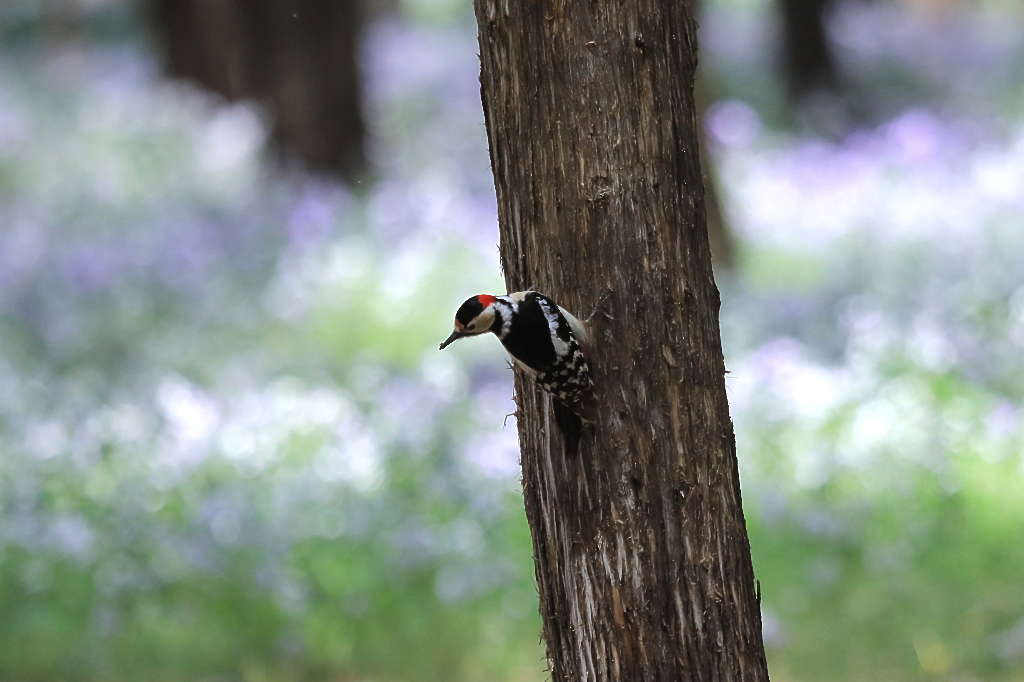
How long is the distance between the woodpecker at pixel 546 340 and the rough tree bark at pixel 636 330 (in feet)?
0.18

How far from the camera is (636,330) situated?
10.2 ft

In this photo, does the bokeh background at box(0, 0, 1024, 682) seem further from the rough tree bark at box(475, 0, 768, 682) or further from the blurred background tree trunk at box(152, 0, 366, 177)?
the rough tree bark at box(475, 0, 768, 682)

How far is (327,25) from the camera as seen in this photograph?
42.7 feet

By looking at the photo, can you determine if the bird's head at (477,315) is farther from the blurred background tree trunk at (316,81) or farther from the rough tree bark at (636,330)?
the blurred background tree trunk at (316,81)

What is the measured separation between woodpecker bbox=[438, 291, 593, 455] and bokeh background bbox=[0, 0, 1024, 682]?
2481 mm

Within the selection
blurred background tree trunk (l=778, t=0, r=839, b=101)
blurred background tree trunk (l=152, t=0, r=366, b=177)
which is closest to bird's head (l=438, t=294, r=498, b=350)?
blurred background tree trunk (l=152, t=0, r=366, b=177)

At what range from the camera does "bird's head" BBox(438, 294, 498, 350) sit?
3.13 meters

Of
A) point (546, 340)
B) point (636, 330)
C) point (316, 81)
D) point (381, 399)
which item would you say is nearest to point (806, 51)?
point (316, 81)

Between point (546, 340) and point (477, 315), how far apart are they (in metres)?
0.22

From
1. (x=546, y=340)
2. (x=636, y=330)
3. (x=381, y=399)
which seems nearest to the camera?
(x=546, y=340)

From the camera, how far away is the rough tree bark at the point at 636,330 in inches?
122

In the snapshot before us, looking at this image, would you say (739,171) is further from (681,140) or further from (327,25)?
(681,140)

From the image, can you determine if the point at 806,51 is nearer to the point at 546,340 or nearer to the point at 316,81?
the point at 316,81

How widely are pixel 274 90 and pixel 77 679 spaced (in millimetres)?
9013
